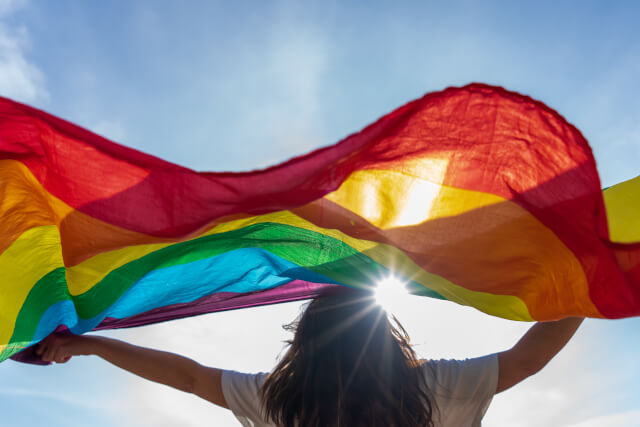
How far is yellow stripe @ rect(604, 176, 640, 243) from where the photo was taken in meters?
1.84

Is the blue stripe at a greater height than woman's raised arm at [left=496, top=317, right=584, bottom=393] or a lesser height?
greater

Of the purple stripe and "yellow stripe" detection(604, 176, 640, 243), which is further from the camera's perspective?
the purple stripe

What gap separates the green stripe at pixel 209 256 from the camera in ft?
7.25

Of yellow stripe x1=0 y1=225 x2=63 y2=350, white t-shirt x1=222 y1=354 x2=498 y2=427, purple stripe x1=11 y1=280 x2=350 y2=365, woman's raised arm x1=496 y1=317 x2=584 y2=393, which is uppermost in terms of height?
purple stripe x1=11 y1=280 x2=350 y2=365

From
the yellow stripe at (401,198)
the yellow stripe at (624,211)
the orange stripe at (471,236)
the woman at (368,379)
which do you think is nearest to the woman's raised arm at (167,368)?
the woman at (368,379)

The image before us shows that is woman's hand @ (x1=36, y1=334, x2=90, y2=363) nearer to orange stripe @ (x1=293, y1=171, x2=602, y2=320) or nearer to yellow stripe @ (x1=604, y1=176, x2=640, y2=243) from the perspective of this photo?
orange stripe @ (x1=293, y1=171, x2=602, y2=320)

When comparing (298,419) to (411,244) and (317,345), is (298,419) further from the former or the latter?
(411,244)

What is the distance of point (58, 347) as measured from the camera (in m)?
2.37

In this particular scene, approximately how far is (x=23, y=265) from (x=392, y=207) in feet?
5.16

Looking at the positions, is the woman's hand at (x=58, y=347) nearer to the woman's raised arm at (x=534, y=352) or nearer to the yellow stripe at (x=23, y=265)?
the yellow stripe at (x=23, y=265)

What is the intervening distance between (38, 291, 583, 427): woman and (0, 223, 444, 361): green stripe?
25 centimetres

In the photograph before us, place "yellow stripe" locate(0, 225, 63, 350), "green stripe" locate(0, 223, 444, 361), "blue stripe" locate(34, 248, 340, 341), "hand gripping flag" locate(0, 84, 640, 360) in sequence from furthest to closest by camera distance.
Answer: "blue stripe" locate(34, 248, 340, 341)
"green stripe" locate(0, 223, 444, 361)
"yellow stripe" locate(0, 225, 63, 350)
"hand gripping flag" locate(0, 84, 640, 360)

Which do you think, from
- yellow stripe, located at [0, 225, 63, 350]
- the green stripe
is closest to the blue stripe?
the green stripe

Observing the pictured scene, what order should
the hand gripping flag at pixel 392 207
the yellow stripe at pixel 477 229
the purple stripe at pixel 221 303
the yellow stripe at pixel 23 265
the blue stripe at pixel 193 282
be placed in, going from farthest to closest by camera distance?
the purple stripe at pixel 221 303
the blue stripe at pixel 193 282
the yellow stripe at pixel 23 265
the yellow stripe at pixel 477 229
the hand gripping flag at pixel 392 207
